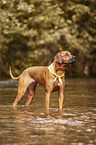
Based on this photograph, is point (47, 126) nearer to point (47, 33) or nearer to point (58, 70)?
point (58, 70)

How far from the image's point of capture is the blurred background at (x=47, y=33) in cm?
3812

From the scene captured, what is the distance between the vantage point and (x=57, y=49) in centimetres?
4769

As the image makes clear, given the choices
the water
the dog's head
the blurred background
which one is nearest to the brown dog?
the dog's head

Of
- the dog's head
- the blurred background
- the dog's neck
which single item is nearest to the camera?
the dog's head

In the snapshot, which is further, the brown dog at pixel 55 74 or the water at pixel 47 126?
the brown dog at pixel 55 74

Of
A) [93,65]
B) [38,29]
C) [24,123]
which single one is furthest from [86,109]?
[93,65]

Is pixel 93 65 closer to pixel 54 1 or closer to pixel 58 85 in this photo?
pixel 54 1

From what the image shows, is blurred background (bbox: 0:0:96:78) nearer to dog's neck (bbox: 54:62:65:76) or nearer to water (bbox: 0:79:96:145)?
dog's neck (bbox: 54:62:65:76)

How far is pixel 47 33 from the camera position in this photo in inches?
1681

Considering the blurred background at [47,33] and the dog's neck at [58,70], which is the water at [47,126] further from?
the blurred background at [47,33]

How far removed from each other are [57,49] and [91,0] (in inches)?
358

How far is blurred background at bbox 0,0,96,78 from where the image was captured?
1501 inches

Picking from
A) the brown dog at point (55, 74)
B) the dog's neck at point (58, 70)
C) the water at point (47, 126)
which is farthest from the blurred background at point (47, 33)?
the water at point (47, 126)

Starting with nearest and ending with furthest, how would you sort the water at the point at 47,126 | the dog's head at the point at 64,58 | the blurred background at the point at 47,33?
the water at the point at 47,126, the dog's head at the point at 64,58, the blurred background at the point at 47,33
